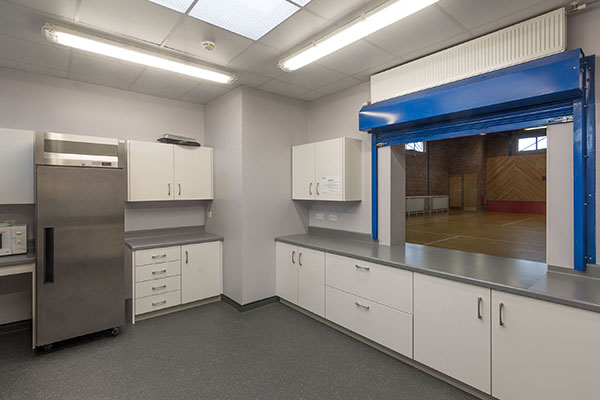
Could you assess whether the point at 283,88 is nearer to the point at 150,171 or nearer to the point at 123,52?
the point at 123,52

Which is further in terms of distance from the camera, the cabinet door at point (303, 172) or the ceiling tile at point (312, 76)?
the cabinet door at point (303, 172)

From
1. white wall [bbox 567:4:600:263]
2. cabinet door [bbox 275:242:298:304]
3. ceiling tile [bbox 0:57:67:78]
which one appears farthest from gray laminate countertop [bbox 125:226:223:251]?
white wall [bbox 567:4:600:263]

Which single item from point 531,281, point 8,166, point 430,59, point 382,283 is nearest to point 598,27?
point 430,59

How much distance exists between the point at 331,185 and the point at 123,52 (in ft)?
7.86

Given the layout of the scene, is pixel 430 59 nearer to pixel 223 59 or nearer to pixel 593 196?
pixel 593 196

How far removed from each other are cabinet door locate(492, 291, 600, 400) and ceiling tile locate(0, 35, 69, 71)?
4.16 m

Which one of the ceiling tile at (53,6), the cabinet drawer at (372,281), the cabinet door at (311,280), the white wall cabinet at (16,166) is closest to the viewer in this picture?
the ceiling tile at (53,6)

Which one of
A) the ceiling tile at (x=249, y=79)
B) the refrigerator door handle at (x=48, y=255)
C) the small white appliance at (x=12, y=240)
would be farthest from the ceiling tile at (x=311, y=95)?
the small white appliance at (x=12, y=240)

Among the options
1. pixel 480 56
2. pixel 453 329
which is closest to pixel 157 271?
pixel 453 329

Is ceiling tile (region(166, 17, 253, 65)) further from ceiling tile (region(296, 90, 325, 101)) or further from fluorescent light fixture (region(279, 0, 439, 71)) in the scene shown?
ceiling tile (region(296, 90, 325, 101))

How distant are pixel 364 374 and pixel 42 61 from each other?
4.18 meters

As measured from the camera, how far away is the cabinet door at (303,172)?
143 inches

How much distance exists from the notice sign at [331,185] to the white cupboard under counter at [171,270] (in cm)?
156

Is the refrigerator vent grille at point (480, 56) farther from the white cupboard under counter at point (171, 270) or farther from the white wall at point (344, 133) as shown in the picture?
the white cupboard under counter at point (171, 270)
